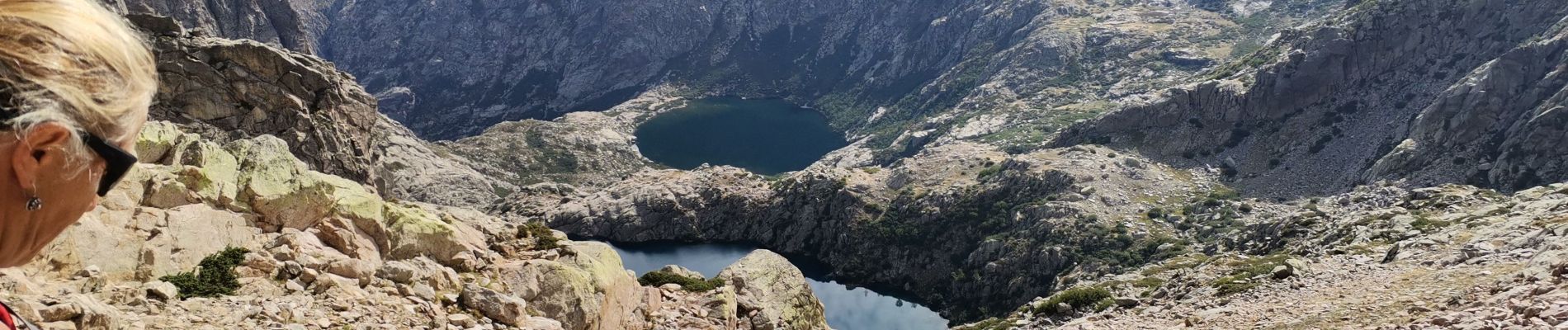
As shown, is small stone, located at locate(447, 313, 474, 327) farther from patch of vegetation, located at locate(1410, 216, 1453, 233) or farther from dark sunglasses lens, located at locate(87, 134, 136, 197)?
patch of vegetation, located at locate(1410, 216, 1453, 233)

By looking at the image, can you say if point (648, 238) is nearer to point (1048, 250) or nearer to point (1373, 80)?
point (1048, 250)

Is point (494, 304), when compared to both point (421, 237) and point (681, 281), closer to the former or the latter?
point (421, 237)

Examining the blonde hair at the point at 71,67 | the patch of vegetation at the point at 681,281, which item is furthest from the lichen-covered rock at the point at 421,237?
the blonde hair at the point at 71,67

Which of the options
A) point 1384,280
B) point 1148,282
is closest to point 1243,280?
point 1384,280

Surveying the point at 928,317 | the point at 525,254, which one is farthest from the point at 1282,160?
the point at 525,254

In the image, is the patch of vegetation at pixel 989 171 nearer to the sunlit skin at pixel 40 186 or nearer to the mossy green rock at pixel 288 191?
the mossy green rock at pixel 288 191

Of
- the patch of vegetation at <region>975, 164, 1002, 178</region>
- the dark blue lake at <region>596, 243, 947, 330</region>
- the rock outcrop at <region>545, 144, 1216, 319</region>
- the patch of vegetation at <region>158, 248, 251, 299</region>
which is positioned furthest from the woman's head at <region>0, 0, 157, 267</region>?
the patch of vegetation at <region>975, 164, 1002, 178</region>
